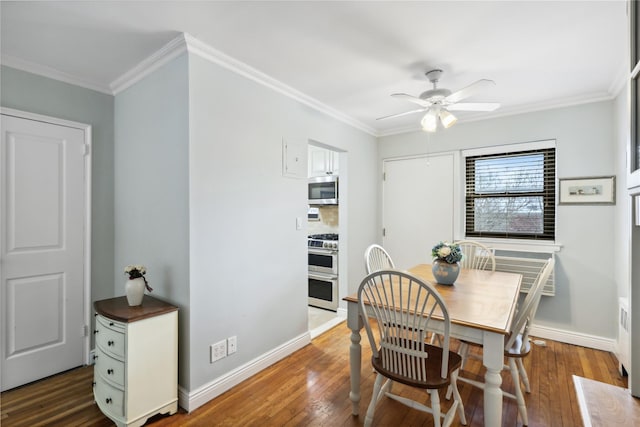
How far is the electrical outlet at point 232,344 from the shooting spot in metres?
2.26

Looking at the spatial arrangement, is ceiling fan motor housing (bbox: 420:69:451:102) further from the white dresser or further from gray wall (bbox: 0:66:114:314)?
gray wall (bbox: 0:66:114:314)

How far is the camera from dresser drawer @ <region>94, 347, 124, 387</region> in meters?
1.81

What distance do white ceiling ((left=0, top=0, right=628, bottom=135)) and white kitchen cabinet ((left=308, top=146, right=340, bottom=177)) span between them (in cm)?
136

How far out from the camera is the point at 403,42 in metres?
2.03

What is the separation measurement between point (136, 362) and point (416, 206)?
335 centimetres

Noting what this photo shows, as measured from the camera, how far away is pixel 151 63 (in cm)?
225

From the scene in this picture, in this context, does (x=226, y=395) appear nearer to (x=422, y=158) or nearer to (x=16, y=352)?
(x=16, y=352)

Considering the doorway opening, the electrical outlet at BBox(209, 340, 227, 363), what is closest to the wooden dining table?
the electrical outlet at BBox(209, 340, 227, 363)

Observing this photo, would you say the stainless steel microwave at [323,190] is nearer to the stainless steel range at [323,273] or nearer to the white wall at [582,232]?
the stainless steel range at [323,273]

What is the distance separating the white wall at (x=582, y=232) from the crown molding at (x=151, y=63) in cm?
338

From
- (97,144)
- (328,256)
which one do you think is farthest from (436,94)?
(97,144)

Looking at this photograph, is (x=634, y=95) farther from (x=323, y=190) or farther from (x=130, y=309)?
(x=323, y=190)

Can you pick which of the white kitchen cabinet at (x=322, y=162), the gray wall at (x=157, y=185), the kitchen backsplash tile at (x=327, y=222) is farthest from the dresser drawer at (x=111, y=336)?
the kitchen backsplash tile at (x=327, y=222)

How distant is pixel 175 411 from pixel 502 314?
2120 millimetres
